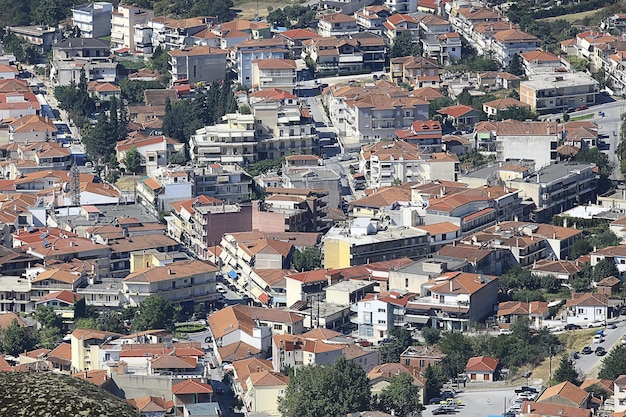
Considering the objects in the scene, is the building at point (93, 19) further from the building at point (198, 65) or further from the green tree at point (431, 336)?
the green tree at point (431, 336)

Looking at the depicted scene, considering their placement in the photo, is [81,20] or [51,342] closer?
[51,342]

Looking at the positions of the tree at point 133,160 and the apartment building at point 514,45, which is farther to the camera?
the apartment building at point 514,45

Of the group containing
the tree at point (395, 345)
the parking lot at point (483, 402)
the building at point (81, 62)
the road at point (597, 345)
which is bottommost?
the parking lot at point (483, 402)

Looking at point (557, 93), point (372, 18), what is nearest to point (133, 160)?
point (557, 93)

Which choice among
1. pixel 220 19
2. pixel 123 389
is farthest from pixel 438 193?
pixel 220 19

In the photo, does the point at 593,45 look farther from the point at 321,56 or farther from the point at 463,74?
the point at 321,56

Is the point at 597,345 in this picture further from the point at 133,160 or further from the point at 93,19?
the point at 93,19

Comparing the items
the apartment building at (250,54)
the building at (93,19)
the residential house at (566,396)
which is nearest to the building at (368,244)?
the residential house at (566,396)
